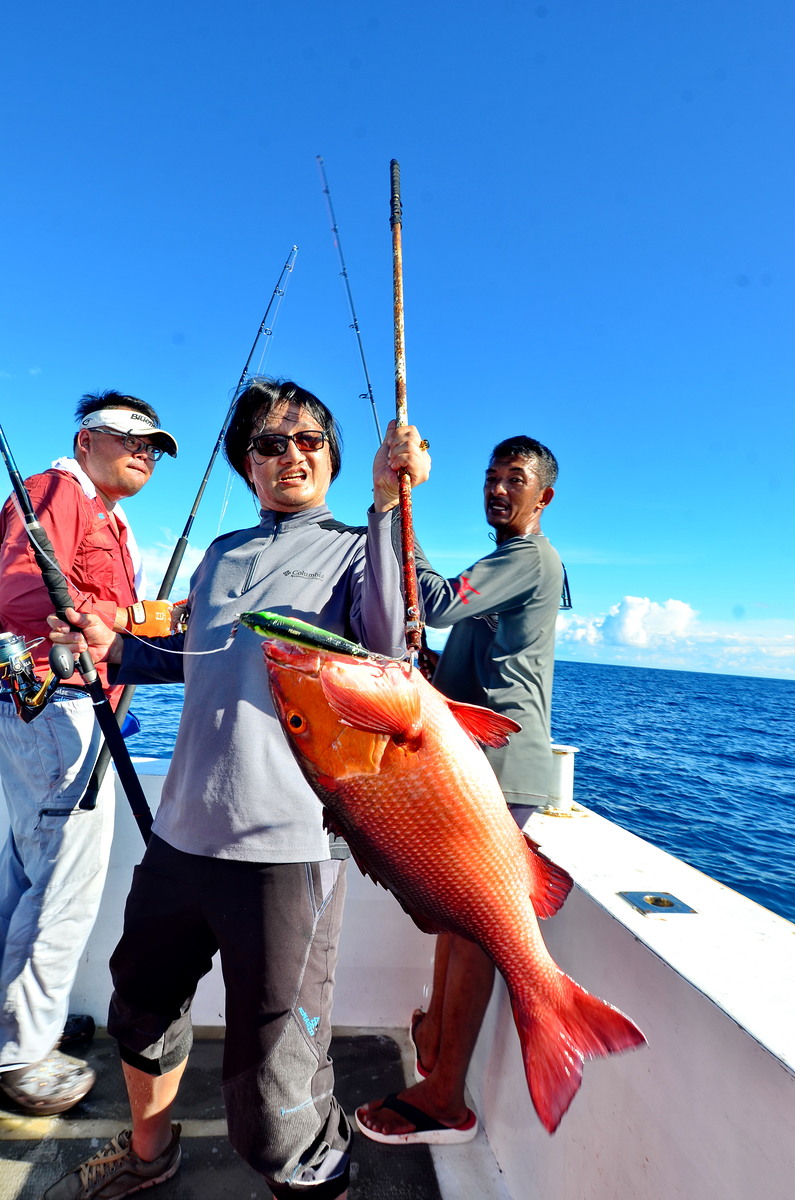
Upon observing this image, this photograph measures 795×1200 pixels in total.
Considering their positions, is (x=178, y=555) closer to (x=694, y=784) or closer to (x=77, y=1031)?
(x=77, y=1031)

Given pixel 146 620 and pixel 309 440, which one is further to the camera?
pixel 146 620

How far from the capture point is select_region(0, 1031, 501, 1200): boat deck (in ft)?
7.04

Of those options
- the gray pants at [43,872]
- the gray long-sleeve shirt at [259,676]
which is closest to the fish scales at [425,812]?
the gray long-sleeve shirt at [259,676]

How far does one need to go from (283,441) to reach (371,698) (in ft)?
3.46

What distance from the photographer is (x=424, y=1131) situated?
2322 millimetres

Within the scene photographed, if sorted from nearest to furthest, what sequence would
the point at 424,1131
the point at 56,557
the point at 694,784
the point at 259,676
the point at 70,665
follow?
the point at 259,676 < the point at 70,665 < the point at 424,1131 < the point at 56,557 < the point at 694,784

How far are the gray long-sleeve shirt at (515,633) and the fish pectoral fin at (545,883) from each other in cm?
87

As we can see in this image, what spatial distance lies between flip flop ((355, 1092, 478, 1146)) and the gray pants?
51.7 inches

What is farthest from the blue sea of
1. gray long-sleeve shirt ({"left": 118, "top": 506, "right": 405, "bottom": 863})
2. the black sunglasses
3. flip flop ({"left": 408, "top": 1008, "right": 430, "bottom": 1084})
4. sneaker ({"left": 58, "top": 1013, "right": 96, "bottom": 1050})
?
the black sunglasses

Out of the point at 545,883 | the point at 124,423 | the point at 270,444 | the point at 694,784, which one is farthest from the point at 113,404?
the point at 694,784

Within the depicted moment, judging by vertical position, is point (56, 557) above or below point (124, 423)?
below

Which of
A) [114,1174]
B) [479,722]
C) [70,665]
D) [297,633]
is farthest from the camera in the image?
[70,665]

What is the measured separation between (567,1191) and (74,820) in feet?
6.90

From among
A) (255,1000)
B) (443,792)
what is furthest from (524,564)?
(255,1000)
